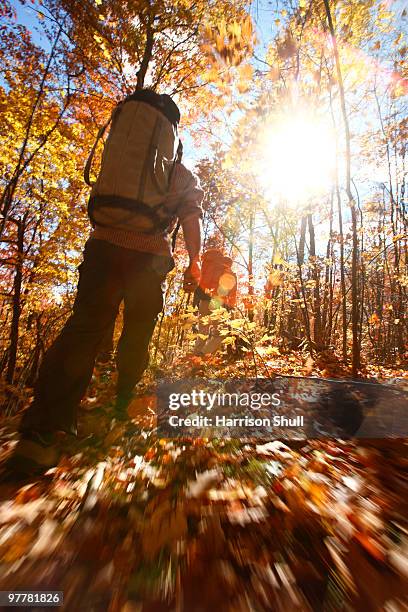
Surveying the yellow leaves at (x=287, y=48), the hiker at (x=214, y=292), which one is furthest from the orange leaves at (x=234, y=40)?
the hiker at (x=214, y=292)

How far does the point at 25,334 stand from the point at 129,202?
9.48 m

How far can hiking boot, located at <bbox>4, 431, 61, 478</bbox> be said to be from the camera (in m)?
1.16

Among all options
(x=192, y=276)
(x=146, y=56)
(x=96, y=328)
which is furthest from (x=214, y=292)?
(x=146, y=56)

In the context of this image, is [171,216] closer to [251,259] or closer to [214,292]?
[214,292]

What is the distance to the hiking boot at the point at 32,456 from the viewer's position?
1160 millimetres

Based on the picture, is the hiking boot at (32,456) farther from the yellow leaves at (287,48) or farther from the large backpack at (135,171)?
the yellow leaves at (287,48)

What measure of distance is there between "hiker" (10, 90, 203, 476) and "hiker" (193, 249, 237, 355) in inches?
104

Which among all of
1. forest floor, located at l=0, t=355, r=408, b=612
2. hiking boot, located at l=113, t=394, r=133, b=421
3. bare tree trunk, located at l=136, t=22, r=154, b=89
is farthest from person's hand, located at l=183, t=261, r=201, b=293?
bare tree trunk, located at l=136, t=22, r=154, b=89

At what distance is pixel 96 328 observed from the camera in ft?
4.91

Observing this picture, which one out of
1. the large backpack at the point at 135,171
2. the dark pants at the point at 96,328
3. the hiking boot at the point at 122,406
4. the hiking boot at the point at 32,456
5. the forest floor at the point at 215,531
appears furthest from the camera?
the hiking boot at the point at 122,406

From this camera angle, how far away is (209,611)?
60 centimetres

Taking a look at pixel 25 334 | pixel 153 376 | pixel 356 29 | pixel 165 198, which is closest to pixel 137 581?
pixel 165 198

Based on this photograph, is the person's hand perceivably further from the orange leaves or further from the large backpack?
the orange leaves

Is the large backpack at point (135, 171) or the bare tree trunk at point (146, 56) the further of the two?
the bare tree trunk at point (146, 56)
